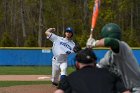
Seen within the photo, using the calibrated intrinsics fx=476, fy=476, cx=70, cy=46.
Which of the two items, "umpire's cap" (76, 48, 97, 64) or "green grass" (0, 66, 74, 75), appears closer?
"umpire's cap" (76, 48, 97, 64)

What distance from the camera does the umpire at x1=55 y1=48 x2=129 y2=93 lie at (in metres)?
4.37

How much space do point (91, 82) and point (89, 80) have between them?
3 centimetres

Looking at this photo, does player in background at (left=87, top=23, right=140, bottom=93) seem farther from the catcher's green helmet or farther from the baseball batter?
the baseball batter

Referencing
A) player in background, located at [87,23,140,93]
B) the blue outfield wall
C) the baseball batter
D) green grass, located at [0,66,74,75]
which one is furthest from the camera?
the blue outfield wall

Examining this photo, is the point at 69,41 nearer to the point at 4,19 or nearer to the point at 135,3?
the point at 135,3

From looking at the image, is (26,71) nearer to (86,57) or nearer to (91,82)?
(86,57)

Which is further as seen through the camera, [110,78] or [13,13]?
[13,13]

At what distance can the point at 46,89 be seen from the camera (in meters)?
14.2

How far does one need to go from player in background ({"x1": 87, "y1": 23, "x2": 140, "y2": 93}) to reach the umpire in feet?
2.72

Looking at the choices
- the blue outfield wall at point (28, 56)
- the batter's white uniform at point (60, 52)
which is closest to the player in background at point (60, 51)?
the batter's white uniform at point (60, 52)

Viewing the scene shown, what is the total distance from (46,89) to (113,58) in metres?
8.78

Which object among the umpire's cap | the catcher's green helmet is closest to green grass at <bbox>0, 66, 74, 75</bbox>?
the catcher's green helmet

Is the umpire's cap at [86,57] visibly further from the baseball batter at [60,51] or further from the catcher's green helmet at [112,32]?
the baseball batter at [60,51]

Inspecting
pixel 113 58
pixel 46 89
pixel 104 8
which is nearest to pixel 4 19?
pixel 104 8
